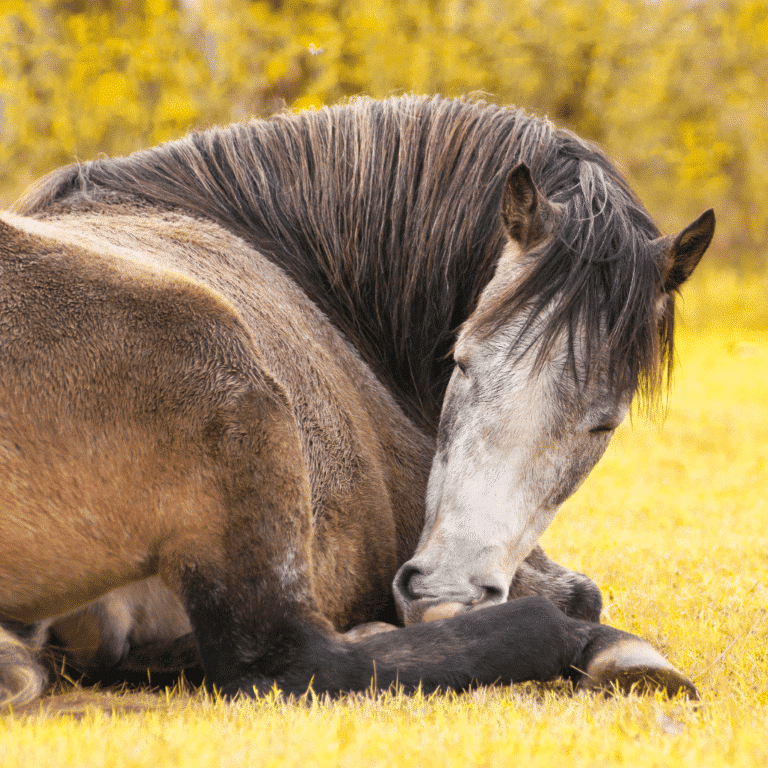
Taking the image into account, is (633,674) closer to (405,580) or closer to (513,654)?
(513,654)

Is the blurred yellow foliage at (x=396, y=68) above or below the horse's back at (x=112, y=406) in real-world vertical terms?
above

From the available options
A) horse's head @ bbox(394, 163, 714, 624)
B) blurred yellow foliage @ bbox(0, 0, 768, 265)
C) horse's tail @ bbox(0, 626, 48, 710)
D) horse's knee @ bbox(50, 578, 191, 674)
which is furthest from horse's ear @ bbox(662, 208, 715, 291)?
blurred yellow foliage @ bbox(0, 0, 768, 265)

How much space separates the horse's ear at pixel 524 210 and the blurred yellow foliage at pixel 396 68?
892cm

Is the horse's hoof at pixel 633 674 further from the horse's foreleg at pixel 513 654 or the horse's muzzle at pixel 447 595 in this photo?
the horse's muzzle at pixel 447 595

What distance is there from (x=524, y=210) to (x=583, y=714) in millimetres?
1623

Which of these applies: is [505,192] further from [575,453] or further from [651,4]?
[651,4]

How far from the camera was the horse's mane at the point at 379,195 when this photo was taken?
344 cm

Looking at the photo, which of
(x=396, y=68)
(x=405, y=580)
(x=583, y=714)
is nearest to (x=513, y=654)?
(x=583, y=714)

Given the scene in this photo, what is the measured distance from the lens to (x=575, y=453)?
9.04ft

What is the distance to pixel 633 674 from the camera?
2350 mm

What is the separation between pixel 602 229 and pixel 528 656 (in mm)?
1439

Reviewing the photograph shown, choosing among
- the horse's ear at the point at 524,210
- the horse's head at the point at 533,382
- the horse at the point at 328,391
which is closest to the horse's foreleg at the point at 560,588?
the horse at the point at 328,391

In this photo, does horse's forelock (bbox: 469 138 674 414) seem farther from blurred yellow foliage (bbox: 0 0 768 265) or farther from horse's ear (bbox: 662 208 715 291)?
blurred yellow foliage (bbox: 0 0 768 265)

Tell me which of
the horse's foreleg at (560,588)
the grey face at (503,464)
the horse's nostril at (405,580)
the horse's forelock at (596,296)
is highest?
the horse's forelock at (596,296)
